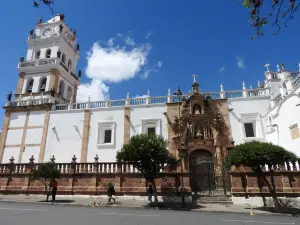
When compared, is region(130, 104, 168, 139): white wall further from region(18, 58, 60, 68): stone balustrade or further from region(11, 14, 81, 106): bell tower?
region(18, 58, 60, 68): stone balustrade

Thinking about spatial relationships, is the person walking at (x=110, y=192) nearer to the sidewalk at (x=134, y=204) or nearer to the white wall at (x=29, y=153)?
the sidewalk at (x=134, y=204)

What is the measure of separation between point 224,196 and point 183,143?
6.27 m

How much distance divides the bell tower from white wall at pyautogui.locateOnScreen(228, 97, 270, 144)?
737 inches

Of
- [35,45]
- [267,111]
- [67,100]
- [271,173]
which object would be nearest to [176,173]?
[271,173]

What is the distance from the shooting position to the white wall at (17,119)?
25523mm

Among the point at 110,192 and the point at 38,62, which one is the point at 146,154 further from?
the point at 38,62

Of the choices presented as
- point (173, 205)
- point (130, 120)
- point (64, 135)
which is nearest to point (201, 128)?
point (130, 120)

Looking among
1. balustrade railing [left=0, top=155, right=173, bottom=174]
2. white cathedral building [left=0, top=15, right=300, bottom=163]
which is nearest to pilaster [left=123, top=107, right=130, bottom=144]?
white cathedral building [left=0, top=15, right=300, bottom=163]

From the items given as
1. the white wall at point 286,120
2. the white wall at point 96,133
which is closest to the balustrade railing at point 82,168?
the white wall at point 286,120

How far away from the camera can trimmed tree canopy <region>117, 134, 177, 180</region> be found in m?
13.5

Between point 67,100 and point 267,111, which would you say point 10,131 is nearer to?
point 67,100

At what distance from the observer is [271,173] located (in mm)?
13305

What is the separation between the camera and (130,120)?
77.4 ft

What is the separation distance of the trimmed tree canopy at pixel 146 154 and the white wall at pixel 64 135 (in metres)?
11.0
